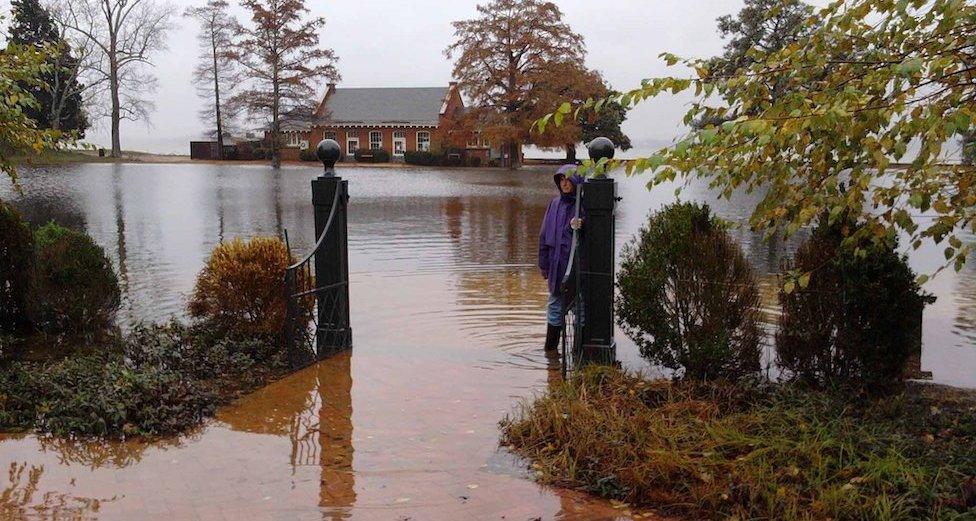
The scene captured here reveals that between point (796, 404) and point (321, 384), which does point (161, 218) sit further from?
point (796, 404)

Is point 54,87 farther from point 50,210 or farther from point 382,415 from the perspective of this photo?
point 382,415

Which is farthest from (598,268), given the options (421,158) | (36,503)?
(421,158)

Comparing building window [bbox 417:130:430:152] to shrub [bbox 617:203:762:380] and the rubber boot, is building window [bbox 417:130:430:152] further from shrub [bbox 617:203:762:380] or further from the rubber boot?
Answer: shrub [bbox 617:203:762:380]

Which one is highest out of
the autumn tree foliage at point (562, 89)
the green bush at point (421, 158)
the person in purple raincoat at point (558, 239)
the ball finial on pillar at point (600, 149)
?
the autumn tree foliage at point (562, 89)

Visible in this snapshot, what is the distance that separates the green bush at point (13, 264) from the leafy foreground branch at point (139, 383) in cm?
136

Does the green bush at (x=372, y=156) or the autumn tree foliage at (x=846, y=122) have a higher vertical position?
the green bush at (x=372, y=156)

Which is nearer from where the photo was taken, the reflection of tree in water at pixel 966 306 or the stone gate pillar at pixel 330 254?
the stone gate pillar at pixel 330 254

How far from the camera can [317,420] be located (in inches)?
231

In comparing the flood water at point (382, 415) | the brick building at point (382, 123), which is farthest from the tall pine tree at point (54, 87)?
the flood water at point (382, 415)

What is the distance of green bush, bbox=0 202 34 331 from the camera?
26.2 feet

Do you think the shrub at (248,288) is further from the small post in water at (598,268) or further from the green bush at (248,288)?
the small post in water at (598,268)

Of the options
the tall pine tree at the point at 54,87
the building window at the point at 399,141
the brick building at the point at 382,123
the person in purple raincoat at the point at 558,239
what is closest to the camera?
the person in purple raincoat at the point at 558,239

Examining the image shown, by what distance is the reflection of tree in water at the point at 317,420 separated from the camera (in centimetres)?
473

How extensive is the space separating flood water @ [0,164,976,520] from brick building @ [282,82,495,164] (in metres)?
51.5
